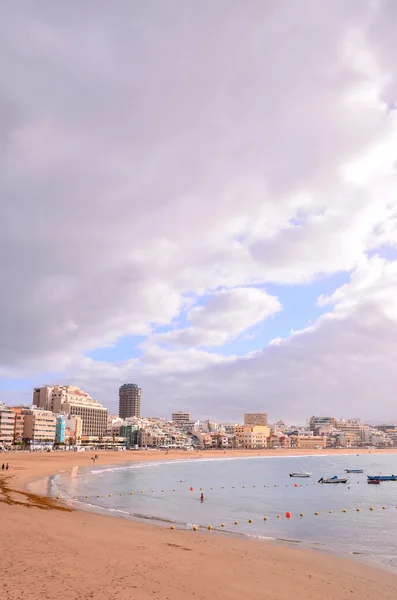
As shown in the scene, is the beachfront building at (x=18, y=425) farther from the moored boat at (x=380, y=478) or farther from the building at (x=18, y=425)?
the moored boat at (x=380, y=478)

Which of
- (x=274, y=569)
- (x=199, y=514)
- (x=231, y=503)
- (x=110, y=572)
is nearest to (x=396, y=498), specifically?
(x=231, y=503)

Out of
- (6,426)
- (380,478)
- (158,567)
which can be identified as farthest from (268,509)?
(6,426)

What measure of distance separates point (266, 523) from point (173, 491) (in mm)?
28429

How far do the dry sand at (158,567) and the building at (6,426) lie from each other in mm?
160507

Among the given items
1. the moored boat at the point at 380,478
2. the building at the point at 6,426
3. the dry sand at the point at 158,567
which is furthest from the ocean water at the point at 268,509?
the building at the point at 6,426

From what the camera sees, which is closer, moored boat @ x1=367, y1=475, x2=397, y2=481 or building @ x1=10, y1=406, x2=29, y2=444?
moored boat @ x1=367, y1=475, x2=397, y2=481

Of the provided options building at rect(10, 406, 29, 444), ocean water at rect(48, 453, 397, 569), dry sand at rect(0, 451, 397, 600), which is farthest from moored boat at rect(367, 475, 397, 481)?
building at rect(10, 406, 29, 444)

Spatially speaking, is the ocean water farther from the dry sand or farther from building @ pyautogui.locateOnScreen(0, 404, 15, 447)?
building @ pyautogui.locateOnScreen(0, 404, 15, 447)

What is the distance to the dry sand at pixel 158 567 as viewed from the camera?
60.3ft

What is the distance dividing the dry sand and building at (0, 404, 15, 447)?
527ft

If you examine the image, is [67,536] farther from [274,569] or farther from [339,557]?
[339,557]

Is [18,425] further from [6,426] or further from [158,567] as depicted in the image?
[158,567]

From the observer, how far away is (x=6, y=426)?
17988 cm

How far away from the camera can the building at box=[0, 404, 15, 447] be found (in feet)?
583
